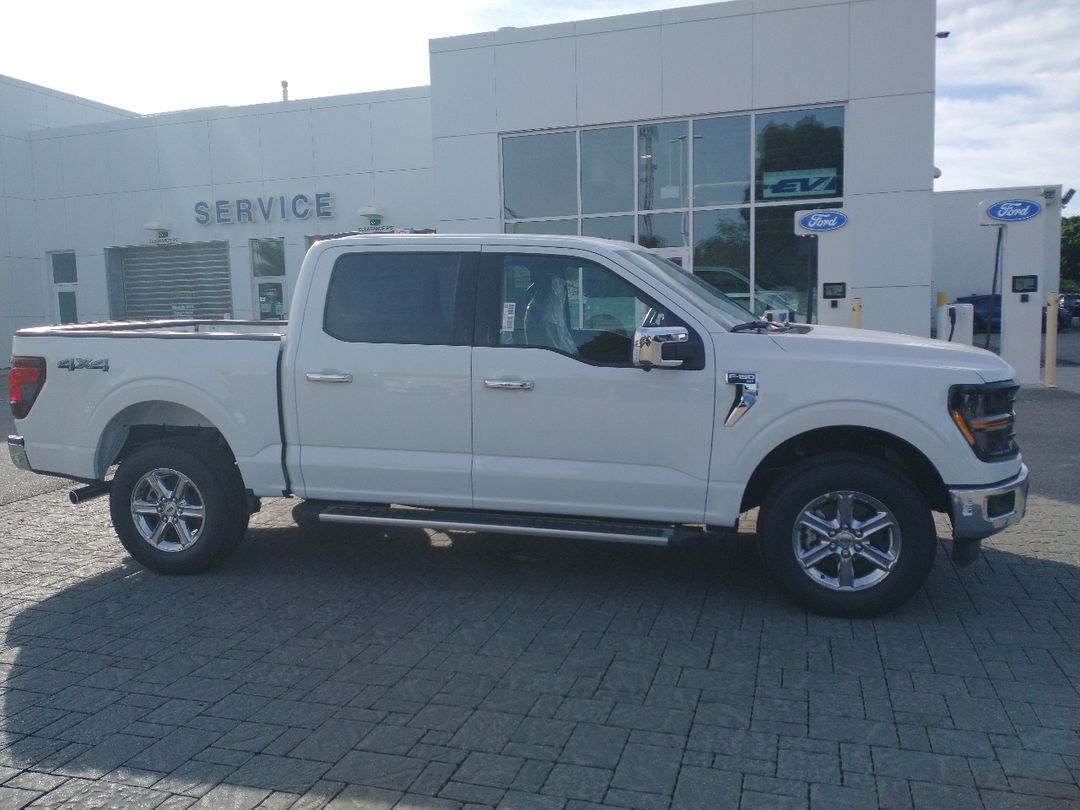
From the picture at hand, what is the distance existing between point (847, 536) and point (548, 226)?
12.5m

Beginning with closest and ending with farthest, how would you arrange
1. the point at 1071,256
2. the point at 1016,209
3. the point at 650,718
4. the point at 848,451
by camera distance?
the point at 650,718 < the point at 848,451 < the point at 1016,209 < the point at 1071,256

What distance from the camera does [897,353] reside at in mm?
5223

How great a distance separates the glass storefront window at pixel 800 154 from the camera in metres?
15.5

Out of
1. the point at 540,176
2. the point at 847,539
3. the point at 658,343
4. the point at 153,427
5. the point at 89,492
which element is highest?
the point at 540,176

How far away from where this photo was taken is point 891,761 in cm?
375

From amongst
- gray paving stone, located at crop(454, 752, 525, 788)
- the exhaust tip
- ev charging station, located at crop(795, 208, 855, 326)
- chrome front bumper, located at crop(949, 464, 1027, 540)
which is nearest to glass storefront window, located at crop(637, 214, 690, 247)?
ev charging station, located at crop(795, 208, 855, 326)

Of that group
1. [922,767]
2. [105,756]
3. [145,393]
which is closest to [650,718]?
[922,767]

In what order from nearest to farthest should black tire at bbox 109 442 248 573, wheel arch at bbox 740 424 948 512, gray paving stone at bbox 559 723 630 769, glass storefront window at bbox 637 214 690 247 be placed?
gray paving stone at bbox 559 723 630 769, wheel arch at bbox 740 424 948 512, black tire at bbox 109 442 248 573, glass storefront window at bbox 637 214 690 247

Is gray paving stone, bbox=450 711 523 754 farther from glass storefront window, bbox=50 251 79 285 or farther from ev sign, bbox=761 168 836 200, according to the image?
glass storefront window, bbox=50 251 79 285

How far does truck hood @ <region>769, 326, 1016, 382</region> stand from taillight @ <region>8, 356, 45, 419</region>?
4662 mm

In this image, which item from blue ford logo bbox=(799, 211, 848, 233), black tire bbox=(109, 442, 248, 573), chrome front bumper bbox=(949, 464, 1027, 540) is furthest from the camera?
blue ford logo bbox=(799, 211, 848, 233)

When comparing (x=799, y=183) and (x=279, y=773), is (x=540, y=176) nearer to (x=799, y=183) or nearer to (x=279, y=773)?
(x=799, y=183)

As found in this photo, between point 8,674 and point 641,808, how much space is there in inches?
127

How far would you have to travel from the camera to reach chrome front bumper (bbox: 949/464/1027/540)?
5047 millimetres
